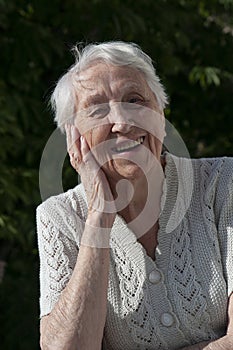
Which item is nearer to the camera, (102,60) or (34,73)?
(102,60)

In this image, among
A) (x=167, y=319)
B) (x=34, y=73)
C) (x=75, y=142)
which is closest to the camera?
(x=167, y=319)

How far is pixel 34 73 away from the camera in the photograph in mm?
4504

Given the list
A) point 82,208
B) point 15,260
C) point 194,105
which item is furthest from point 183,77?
point 82,208

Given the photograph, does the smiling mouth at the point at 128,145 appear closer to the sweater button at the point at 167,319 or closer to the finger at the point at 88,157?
the finger at the point at 88,157

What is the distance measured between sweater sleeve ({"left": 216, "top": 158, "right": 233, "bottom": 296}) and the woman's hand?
0.34m

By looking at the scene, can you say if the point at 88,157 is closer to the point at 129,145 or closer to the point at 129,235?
the point at 129,145

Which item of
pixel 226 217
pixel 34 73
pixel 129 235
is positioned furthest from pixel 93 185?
pixel 34 73

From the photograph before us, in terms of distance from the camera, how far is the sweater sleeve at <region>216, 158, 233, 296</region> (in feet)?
8.53

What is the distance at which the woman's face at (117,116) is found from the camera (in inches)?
102

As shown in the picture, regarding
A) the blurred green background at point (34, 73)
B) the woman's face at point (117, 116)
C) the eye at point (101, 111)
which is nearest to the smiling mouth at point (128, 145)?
the woman's face at point (117, 116)

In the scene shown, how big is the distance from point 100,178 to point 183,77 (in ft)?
9.70

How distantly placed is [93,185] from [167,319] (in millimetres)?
476

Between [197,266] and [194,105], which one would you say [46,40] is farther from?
[197,266]

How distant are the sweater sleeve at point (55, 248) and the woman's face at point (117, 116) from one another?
0.24 metres
